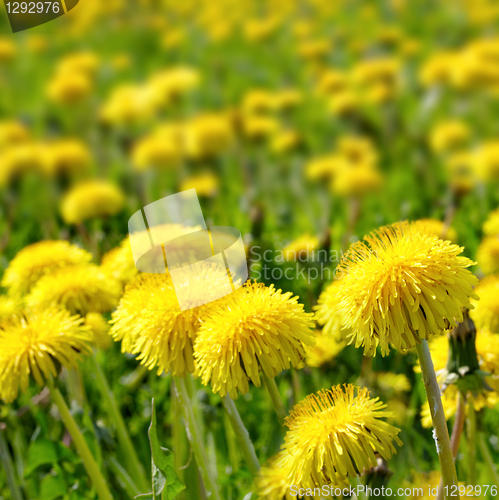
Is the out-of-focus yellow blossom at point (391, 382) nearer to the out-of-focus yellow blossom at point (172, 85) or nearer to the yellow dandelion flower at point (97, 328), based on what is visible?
the yellow dandelion flower at point (97, 328)

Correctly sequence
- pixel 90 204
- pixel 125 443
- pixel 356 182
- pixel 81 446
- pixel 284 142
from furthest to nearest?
pixel 284 142 → pixel 356 182 → pixel 90 204 → pixel 125 443 → pixel 81 446

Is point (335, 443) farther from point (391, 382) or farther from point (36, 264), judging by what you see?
point (36, 264)

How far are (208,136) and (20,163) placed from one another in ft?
1.53

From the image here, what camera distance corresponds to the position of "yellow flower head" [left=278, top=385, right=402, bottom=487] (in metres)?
0.30

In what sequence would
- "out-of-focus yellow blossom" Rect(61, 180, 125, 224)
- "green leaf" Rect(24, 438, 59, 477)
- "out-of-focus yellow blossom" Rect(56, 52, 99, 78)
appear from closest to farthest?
"green leaf" Rect(24, 438, 59, 477), "out-of-focus yellow blossom" Rect(61, 180, 125, 224), "out-of-focus yellow blossom" Rect(56, 52, 99, 78)

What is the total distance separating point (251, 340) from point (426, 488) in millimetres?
203

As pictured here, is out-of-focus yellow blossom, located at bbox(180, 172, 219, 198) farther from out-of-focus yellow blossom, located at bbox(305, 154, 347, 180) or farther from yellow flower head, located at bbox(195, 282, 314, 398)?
yellow flower head, located at bbox(195, 282, 314, 398)

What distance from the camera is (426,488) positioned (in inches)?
16.8

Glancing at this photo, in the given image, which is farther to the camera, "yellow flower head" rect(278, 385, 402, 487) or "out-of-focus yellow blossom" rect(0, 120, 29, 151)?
"out-of-focus yellow blossom" rect(0, 120, 29, 151)

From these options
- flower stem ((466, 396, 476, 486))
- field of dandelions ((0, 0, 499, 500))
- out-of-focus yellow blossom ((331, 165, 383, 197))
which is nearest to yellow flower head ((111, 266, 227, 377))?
field of dandelions ((0, 0, 499, 500))

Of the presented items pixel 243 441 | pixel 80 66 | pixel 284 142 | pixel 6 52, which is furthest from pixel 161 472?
pixel 6 52

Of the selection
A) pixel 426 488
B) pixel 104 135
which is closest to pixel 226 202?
pixel 104 135

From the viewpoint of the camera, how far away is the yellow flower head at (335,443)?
0.30m

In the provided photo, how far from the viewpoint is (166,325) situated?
39 cm
